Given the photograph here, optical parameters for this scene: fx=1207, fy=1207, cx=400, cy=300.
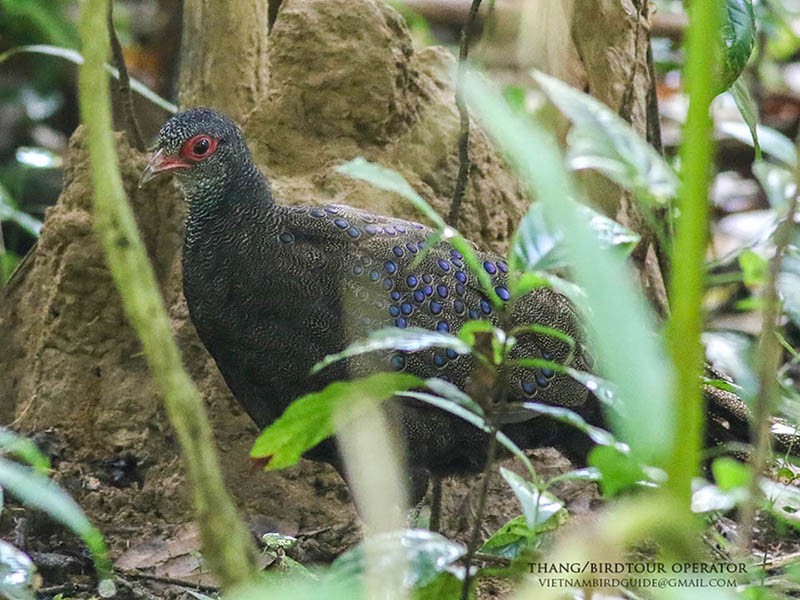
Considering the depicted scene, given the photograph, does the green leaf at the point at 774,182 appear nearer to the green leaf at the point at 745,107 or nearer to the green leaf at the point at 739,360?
the green leaf at the point at 739,360

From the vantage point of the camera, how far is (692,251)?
132 centimetres

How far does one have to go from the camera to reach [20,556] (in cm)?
218

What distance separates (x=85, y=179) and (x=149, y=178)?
67 centimetres

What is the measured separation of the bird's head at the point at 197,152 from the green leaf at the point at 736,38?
1.58m

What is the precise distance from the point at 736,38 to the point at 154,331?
1932 millimetres

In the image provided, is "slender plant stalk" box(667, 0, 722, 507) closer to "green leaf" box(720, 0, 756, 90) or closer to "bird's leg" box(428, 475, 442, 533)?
"green leaf" box(720, 0, 756, 90)

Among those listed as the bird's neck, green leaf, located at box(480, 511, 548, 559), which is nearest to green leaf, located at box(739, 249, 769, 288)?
the bird's neck

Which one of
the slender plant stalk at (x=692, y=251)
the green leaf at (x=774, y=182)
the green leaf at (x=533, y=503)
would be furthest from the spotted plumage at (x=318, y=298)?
the slender plant stalk at (x=692, y=251)

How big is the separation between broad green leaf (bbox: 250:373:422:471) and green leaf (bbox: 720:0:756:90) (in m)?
1.30

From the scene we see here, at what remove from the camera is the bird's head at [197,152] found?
3.74m

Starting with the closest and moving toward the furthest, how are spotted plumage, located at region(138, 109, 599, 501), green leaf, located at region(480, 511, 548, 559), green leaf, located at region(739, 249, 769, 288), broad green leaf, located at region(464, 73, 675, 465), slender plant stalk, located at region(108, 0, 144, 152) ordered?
1. broad green leaf, located at region(464, 73, 675, 465)
2. green leaf, located at region(480, 511, 548, 559)
3. spotted plumage, located at region(138, 109, 599, 501)
4. green leaf, located at region(739, 249, 769, 288)
5. slender plant stalk, located at region(108, 0, 144, 152)

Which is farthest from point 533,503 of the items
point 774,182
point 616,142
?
point 774,182

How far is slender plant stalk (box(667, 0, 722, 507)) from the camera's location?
1305 millimetres

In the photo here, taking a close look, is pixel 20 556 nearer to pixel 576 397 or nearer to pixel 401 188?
pixel 401 188
